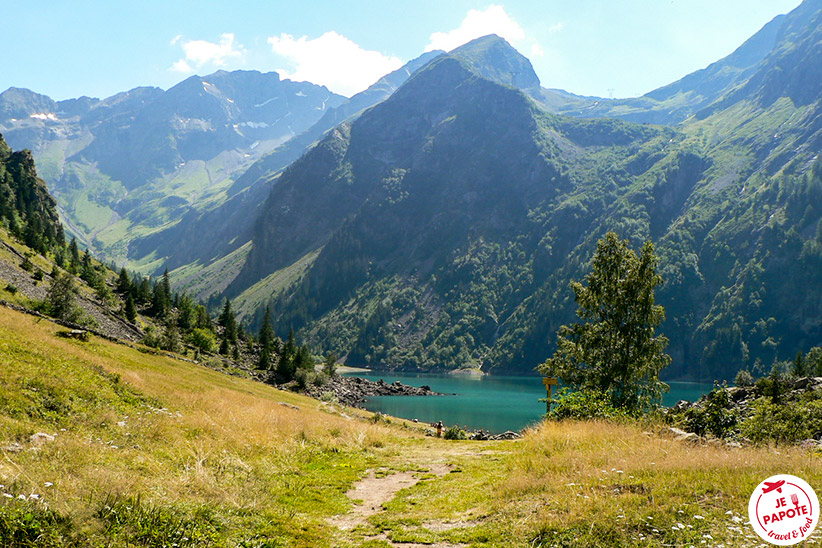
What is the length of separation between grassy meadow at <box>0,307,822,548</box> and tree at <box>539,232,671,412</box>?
53.7ft

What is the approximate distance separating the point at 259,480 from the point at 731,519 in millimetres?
11705

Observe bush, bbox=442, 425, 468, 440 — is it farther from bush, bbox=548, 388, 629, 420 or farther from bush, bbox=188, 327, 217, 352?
bush, bbox=188, 327, 217, 352

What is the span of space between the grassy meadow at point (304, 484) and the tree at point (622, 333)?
1636 cm

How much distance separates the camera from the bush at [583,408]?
22.0 m

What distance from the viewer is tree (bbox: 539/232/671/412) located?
109 feet

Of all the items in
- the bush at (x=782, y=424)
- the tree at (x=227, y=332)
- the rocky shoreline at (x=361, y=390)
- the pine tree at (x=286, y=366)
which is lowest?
the rocky shoreline at (x=361, y=390)

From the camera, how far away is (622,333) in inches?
1345

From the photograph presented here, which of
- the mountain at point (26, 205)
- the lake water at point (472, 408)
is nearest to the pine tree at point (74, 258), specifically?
the mountain at point (26, 205)

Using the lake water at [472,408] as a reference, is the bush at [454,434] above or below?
above

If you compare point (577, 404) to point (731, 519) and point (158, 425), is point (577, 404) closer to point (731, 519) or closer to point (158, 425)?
point (731, 519)

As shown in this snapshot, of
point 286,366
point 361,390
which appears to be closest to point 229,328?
point 286,366

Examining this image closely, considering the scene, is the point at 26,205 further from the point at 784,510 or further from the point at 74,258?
the point at 784,510

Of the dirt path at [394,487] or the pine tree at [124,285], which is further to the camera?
the pine tree at [124,285]

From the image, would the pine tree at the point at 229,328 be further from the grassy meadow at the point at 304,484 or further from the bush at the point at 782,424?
the bush at the point at 782,424
